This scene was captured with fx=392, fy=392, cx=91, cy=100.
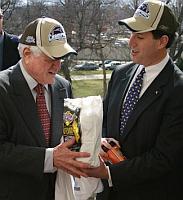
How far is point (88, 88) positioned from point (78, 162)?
64.3ft

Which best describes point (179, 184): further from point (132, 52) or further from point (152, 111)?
point (132, 52)

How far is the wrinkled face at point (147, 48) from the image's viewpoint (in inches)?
92.1

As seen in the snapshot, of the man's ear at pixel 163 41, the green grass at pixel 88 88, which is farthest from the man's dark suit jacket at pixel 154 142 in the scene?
the green grass at pixel 88 88

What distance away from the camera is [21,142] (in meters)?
2.17

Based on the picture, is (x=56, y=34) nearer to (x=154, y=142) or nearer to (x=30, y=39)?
(x=30, y=39)

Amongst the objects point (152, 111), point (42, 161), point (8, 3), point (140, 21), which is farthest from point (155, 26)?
point (8, 3)

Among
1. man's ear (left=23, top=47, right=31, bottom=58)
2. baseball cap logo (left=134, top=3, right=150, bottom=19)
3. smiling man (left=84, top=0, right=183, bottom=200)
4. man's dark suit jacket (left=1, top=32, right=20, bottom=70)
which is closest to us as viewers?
man's ear (left=23, top=47, right=31, bottom=58)

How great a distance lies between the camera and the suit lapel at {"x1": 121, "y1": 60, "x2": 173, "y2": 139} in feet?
7.66

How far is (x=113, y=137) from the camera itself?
2.50m

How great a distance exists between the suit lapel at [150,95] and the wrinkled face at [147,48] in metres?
0.09

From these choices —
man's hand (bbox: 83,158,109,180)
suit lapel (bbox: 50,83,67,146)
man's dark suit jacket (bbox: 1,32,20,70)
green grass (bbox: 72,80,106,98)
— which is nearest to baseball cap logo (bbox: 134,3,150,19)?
suit lapel (bbox: 50,83,67,146)

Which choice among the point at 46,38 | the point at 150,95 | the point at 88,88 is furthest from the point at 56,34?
the point at 88,88

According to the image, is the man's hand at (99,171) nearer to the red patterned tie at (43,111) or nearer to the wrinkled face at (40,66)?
the red patterned tie at (43,111)

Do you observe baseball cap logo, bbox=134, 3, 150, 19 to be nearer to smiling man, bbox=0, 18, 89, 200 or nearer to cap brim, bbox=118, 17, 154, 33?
cap brim, bbox=118, 17, 154, 33
